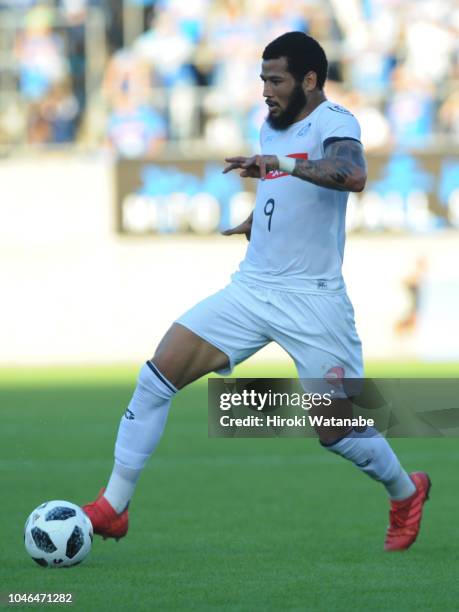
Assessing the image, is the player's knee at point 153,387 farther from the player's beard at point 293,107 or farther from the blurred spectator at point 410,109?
the blurred spectator at point 410,109

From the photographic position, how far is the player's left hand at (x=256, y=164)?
527cm

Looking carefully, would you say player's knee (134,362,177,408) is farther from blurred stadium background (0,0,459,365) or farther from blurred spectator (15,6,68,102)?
blurred spectator (15,6,68,102)

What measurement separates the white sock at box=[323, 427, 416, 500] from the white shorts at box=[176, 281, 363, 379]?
277mm

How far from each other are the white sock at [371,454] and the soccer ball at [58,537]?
1.13 m

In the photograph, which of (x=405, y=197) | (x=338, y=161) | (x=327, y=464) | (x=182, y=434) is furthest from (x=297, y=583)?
(x=405, y=197)

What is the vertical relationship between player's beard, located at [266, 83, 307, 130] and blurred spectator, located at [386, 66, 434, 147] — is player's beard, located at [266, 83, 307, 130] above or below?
above

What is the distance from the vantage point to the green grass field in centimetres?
507

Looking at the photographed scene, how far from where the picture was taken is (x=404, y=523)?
6145mm

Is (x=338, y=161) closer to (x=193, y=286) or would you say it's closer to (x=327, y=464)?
(x=327, y=464)

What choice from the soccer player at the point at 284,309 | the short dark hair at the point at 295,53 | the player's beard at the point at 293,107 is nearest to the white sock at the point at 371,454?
the soccer player at the point at 284,309

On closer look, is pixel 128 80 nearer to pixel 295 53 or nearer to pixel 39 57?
pixel 39 57

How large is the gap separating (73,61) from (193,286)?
4114 millimetres

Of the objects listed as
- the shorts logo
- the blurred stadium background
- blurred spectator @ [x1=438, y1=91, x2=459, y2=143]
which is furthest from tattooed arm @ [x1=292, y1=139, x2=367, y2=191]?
blurred spectator @ [x1=438, y1=91, x2=459, y2=143]

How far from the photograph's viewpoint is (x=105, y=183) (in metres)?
19.4
